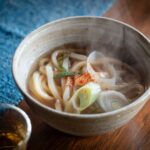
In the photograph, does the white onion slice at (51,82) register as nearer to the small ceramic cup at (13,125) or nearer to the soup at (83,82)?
the soup at (83,82)

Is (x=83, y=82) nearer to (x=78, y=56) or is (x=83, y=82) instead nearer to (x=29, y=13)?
(x=78, y=56)

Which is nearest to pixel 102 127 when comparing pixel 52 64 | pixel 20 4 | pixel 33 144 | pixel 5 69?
pixel 33 144

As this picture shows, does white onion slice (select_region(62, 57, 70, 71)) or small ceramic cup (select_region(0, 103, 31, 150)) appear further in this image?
white onion slice (select_region(62, 57, 70, 71))

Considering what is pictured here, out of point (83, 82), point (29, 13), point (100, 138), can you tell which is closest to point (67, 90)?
point (83, 82)

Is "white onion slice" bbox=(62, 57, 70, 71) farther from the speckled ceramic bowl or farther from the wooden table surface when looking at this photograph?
the wooden table surface

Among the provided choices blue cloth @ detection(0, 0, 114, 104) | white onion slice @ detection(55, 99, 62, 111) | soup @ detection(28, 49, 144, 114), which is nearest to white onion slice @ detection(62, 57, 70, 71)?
soup @ detection(28, 49, 144, 114)

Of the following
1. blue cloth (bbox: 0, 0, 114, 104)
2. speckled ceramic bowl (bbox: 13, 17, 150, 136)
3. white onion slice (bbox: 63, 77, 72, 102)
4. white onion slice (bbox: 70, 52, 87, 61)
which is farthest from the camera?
blue cloth (bbox: 0, 0, 114, 104)

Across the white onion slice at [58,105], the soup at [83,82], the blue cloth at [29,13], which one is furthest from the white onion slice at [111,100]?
the blue cloth at [29,13]
